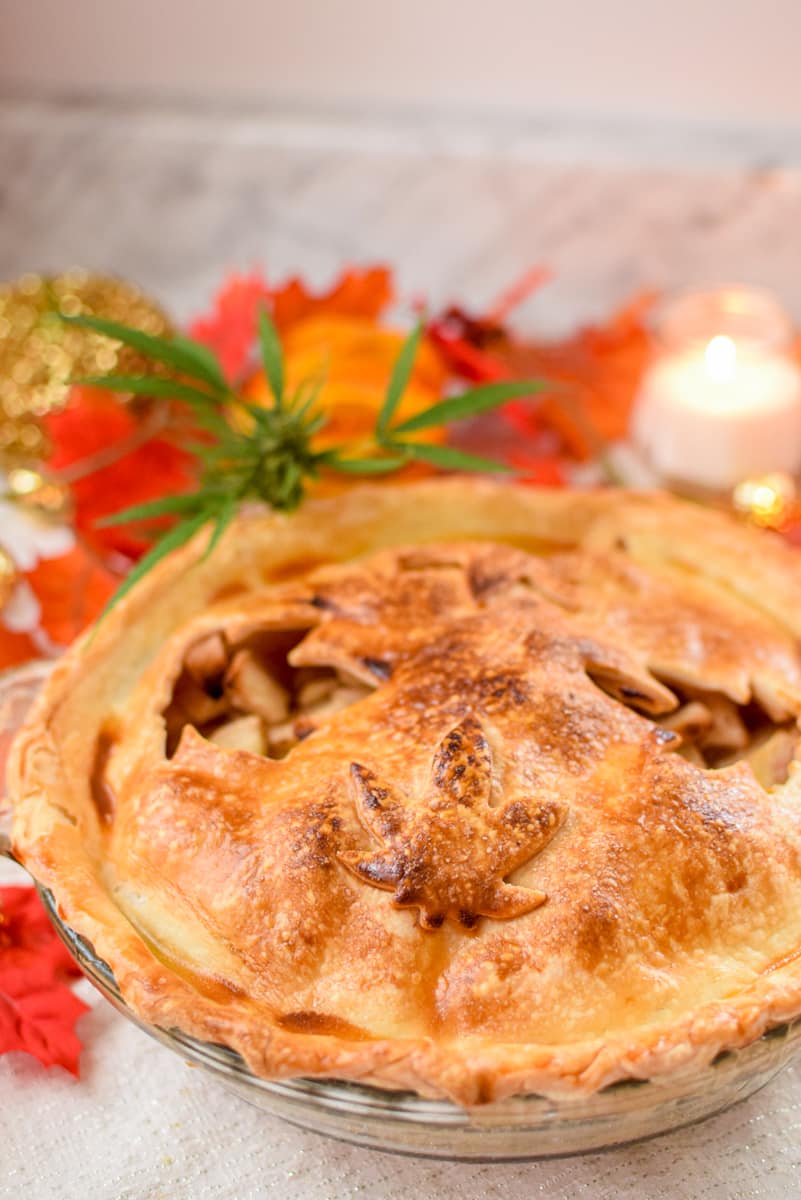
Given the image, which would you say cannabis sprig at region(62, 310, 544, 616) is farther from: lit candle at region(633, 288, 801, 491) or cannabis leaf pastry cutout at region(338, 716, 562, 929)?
lit candle at region(633, 288, 801, 491)

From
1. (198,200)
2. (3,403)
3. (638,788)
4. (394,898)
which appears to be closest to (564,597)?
(638,788)

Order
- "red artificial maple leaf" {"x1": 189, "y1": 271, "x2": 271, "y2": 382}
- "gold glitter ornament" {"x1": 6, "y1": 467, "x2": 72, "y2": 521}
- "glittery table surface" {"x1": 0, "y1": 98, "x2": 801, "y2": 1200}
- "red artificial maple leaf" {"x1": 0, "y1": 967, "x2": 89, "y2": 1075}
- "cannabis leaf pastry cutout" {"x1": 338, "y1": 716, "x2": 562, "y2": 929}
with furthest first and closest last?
"glittery table surface" {"x1": 0, "y1": 98, "x2": 801, "y2": 1200}, "red artificial maple leaf" {"x1": 189, "y1": 271, "x2": 271, "y2": 382}, "gold glitter ornament" {"x1": 6, "y1": 467, "x2": 72, "y2": 521}, "red artificial maple leaf" {"x1": 0, "y1": 967, "x2": 89, "y2": 1075}, "cannabis leaf pastry cutout" {"x1": 338, "y1": 716, "x2": 562, "y2": 929}

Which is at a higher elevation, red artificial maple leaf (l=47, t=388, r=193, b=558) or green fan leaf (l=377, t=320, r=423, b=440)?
green fan leaf (l=377, t=320, r=423, b=440)

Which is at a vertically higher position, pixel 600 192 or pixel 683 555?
pixel 600 192

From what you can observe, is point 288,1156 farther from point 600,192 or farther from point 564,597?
point 600,192

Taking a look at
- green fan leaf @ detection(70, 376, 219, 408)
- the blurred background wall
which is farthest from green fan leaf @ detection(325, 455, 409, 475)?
the blurred background wall

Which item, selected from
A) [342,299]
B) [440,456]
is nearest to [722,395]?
[342,299]
